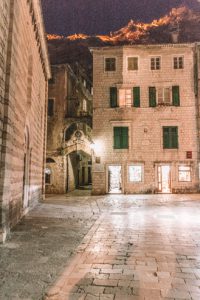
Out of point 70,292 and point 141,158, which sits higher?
point 141,158

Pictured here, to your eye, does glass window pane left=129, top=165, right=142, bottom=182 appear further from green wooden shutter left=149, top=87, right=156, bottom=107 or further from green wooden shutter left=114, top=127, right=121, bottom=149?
green wooden shutter left=149, top=87, right=156, bottom=107

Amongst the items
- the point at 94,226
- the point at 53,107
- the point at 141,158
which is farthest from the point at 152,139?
the point at 94,226

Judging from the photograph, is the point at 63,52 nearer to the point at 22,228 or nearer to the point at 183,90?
the point at 183,90

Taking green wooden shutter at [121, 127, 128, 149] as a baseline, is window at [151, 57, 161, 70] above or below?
above

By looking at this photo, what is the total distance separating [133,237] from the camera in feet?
24.9

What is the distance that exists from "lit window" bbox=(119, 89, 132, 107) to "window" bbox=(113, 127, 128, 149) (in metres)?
2.39

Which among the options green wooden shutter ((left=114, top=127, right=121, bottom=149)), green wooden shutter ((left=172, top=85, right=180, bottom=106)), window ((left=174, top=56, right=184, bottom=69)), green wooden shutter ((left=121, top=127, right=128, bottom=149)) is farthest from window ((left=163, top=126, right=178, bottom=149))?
window ((left=174, top=56, right=184, bottom=69))

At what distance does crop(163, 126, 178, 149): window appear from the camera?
23578 millimetres

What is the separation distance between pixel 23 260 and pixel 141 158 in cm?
1883

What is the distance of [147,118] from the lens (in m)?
23.9

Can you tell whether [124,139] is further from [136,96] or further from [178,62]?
[178,62]

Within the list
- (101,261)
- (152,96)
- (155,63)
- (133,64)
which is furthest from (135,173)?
(101,261)

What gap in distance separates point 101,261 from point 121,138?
61.5ft

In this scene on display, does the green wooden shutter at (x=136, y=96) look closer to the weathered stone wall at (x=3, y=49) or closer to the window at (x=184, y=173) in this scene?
the window at (x=184, y=173)
